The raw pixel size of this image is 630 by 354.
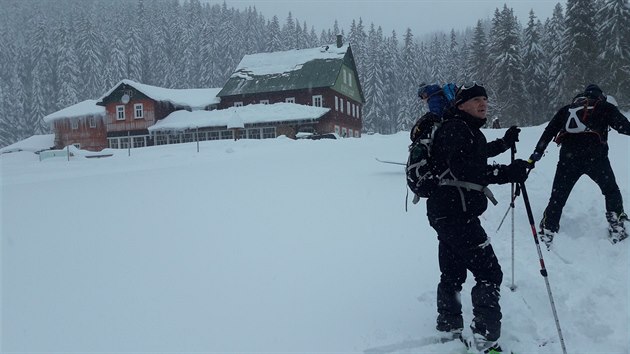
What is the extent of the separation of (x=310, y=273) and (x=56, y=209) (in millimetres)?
5497

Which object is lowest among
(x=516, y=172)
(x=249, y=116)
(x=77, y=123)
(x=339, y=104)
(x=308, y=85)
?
(x=516, y=172)

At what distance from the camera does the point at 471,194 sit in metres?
2.99

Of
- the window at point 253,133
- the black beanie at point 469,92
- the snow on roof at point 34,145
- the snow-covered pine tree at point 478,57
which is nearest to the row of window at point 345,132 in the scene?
the window at point 253,133

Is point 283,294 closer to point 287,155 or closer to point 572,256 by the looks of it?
point 572,256

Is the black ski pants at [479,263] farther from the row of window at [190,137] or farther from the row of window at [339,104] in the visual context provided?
the row of window at [339,104]

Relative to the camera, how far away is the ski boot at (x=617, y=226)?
4.83 meters

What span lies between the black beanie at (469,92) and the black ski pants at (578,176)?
Answer: 269 cm

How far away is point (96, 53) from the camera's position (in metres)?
66.9

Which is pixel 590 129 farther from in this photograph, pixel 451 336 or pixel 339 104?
pixel 339 104

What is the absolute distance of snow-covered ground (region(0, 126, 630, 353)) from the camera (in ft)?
10.7

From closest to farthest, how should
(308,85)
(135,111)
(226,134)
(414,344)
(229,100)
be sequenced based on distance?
(414,344)
(226,134)
(308,85)
(135,111)
(229,100)

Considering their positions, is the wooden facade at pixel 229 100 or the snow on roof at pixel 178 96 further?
the snow on roof at pixel 178 96

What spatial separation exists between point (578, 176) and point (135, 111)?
4340cm

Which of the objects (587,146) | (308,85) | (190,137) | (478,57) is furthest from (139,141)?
(587,146)
